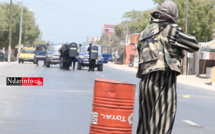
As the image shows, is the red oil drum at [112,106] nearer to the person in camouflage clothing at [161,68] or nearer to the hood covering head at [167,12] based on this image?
the person in camouflage clothing at [161,68]

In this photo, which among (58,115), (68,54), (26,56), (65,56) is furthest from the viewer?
(26,56)

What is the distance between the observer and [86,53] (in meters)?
44.3

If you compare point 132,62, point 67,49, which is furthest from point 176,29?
point 132,62

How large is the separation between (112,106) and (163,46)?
0.84 meters

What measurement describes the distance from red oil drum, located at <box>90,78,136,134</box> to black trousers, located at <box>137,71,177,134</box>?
0.68ft

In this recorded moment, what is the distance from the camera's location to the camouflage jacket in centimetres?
670

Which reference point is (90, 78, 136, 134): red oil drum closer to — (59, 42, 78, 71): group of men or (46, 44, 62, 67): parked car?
(59, 42, 78, 71): group of men

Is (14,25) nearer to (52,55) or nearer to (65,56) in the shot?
(52,55)

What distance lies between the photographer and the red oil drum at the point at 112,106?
6.83 m

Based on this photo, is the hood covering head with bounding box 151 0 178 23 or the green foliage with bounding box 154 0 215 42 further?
the green foliage with bounding box 154 0 215 42

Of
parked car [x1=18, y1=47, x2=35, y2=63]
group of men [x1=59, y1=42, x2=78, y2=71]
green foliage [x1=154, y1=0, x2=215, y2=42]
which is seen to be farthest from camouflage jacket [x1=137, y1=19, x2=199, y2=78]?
green foliage [x1=154, y1=0, x2=215, y2=42]

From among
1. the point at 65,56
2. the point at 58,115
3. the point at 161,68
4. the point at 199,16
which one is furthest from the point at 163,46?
the point at 199,16

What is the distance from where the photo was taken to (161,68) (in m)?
6.66

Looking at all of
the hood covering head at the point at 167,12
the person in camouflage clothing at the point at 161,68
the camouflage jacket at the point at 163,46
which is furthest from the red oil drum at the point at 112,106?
the hood covering head at the point at 167,12
